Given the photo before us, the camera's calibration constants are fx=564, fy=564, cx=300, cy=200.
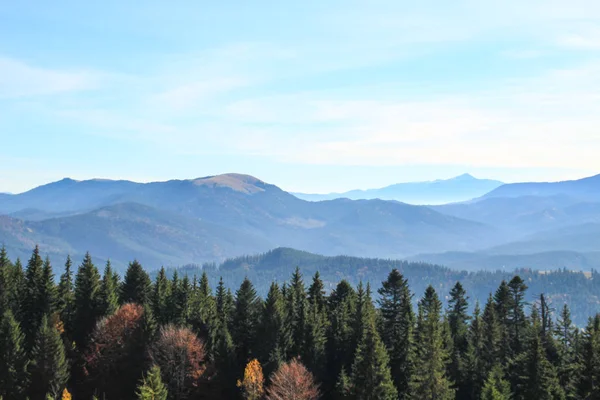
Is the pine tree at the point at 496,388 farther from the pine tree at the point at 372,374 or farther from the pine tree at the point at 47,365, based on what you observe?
the pine tree at the point at 47,365

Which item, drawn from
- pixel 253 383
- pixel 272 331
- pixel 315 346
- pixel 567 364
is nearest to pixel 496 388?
pixel 567 364

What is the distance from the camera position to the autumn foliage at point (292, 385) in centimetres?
6253

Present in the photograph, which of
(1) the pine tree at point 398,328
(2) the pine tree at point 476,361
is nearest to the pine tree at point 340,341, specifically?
(1) the pine tree at point 398,328

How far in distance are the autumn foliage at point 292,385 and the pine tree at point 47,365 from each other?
26084 mm

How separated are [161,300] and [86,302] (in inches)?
439

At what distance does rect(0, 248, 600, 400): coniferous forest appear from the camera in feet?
202

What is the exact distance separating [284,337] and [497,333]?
29169mm

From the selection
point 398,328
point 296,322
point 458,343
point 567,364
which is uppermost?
point 296,322

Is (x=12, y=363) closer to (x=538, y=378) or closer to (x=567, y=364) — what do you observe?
(x=538, y=378)

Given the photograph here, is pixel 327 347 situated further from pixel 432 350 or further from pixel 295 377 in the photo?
pixel 432 350

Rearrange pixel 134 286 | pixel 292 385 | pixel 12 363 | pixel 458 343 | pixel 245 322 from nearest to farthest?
pixel 292 385 < pixel 12 363 < pixel 245 322 < pixel 458 343 < pixel 134 286

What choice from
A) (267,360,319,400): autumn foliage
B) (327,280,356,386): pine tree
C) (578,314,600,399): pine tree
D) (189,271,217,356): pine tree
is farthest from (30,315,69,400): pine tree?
(578,314,600,399): pine tree

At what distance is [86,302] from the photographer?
84812 mm

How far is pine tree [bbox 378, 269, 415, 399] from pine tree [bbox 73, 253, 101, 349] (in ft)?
139
